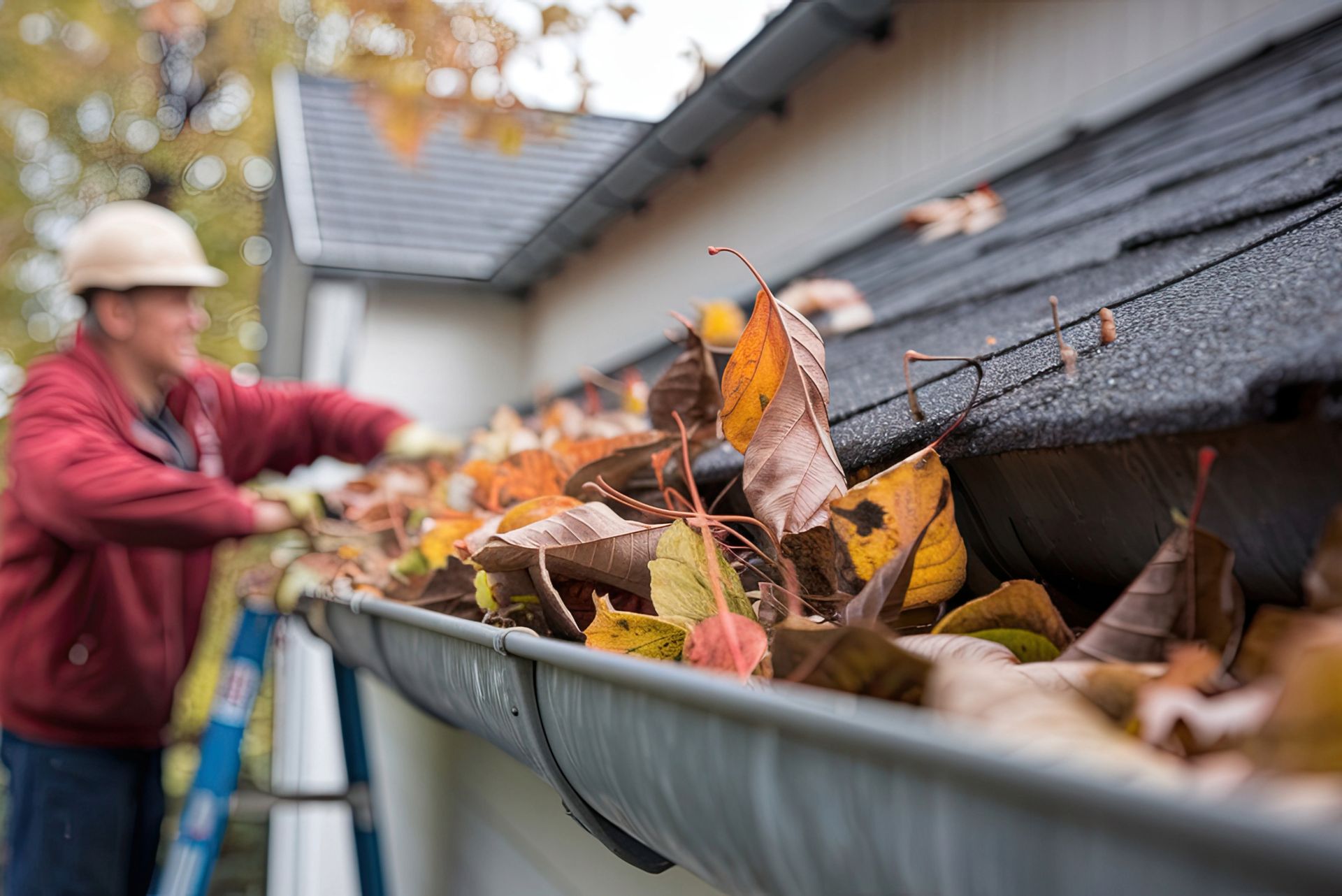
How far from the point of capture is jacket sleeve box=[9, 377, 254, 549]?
1.98m

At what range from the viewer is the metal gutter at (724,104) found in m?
2.55

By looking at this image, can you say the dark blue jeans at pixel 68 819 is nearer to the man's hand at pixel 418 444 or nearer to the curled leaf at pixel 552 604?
the man's hand at pixel 418 444

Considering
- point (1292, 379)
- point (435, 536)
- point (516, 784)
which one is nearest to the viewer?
point (1292, 379)

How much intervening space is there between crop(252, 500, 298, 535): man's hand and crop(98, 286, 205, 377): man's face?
87cm

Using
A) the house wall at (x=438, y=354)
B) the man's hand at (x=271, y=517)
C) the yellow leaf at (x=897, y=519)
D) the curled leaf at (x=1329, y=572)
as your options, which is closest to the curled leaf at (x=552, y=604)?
the yellow leaf at (x=897, y=519)

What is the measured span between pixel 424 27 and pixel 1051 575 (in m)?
3.22

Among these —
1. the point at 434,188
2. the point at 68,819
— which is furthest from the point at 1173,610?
the point at 434,188

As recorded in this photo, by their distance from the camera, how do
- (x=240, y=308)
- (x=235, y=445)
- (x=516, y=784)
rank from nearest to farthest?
(x=516, y=784) < (x=235, y=445) < (x=240, y=308)

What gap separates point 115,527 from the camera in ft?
6.56

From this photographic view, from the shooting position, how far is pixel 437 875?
246cm

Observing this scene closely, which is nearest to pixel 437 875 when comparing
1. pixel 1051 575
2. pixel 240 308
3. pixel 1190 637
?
pixel 1051 575

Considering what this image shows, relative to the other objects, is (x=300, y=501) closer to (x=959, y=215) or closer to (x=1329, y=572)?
(x=959, y=215)

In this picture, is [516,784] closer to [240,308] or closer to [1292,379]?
[1292,379]

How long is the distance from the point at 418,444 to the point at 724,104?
4.60 feet
